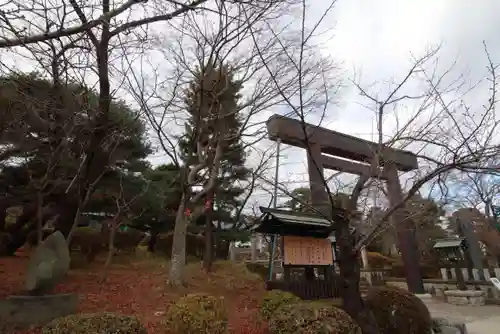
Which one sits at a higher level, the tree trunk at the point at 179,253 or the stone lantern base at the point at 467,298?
the tree trunk at the point at 179,253

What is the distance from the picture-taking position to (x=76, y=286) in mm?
8406

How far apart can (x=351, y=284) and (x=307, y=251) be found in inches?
116

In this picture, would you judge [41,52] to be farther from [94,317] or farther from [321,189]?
[321,189]

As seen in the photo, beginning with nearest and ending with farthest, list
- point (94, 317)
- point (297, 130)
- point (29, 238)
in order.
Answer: point (94, 317)
point (297, 130)
point (29, 238)

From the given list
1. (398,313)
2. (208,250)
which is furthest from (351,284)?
(208,250)

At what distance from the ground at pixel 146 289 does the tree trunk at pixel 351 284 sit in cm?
181

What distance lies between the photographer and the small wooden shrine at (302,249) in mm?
8211

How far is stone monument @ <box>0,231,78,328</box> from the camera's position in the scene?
17.2 feet

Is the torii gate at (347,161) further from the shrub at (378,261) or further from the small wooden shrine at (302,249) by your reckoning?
the shrub at (378,261)

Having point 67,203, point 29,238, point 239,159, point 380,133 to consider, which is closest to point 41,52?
point 380,133

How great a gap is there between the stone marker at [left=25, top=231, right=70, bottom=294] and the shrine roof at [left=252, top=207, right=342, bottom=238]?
4539 millimetres

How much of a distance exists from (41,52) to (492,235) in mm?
24296

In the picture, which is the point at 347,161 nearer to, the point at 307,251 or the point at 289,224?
the point at 307,251

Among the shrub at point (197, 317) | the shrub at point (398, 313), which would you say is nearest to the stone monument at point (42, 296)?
the shrub at point (197, 317)
